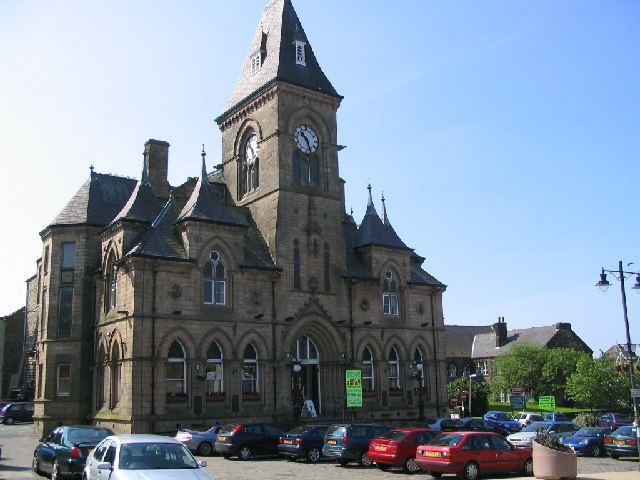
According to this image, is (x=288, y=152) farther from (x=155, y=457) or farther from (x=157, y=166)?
(x=155, y=457)

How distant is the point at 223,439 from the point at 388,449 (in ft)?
24.6

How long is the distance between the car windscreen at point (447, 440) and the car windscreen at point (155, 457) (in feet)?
33.5

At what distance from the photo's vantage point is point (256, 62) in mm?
44938

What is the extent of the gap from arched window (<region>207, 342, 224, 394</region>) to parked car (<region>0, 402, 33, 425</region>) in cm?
2225

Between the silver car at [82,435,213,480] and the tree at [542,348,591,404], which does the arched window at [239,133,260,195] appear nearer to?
the silver car at [82,435,213,480]

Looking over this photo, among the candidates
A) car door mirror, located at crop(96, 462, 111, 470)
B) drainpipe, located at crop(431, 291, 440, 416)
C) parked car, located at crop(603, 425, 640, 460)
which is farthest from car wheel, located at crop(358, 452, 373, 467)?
drainpipe, located at crop(431, 291, 440, 416)

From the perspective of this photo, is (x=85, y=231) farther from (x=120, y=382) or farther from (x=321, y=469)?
(x=321, y=469)

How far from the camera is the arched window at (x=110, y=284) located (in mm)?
36844

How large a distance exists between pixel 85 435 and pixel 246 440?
836cm

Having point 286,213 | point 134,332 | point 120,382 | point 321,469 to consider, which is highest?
point 286,213

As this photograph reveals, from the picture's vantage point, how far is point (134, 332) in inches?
1303

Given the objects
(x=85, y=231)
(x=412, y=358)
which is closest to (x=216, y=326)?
(x=85, y=231)

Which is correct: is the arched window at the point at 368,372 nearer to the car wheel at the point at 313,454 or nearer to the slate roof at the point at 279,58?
the car wheel at the point at 313,454

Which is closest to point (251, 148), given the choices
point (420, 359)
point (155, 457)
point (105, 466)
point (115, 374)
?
point (115, 374)
